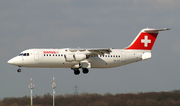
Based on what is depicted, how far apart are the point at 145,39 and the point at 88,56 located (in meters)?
9.33

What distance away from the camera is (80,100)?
6569cm

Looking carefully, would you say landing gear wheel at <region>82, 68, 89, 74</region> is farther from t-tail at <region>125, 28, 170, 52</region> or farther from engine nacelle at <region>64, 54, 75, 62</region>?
t-tail at <region>125, 28, 170, 52</region>

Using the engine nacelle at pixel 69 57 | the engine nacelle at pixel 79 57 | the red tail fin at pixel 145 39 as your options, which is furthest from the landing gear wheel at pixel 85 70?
the red tail fin at pixel 145 39

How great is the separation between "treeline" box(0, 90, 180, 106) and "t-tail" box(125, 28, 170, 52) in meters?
7.54

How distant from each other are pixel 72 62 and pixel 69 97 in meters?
9.91

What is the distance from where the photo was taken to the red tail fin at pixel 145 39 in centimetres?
6302

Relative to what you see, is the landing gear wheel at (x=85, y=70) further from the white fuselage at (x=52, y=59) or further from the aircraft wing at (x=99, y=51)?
the aircraft wing at (x=99, y=51)

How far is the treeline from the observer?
63.0 meters

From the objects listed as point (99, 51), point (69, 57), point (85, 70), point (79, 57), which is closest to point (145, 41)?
point (99, 51)

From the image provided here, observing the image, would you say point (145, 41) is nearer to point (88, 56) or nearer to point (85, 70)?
point (88, 56)

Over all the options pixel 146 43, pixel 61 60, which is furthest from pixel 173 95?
pixel 61 60

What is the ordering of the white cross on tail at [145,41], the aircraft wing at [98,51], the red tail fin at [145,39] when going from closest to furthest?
the aircraft wing at [98,51] → the red tail fin at [145,39] → the white cross on tail at [145,41]

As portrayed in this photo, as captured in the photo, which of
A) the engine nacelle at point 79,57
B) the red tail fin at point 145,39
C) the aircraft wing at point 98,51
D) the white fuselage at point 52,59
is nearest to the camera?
the white fuselage at point 52,59

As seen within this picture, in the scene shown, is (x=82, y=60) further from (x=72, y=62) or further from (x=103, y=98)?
(x=103, y=98)
